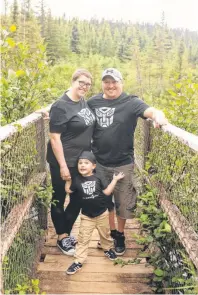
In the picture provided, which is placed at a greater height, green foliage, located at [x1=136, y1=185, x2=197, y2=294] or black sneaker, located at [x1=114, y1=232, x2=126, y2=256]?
green foliage, located at [x1=136, y1=185, x2=197, y2=294]

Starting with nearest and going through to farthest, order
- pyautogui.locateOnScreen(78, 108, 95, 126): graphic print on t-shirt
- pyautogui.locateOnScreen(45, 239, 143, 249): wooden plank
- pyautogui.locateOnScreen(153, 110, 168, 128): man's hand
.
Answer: pyautogui.locateOnScreen(153, 110, 168, 128): man's hand
pyautogui.locateOnScreen(78, 108, 95, 126): graphic print on t-shirt
pyautogui.locateOnScreen(45, 239, 143, 249): wooden plank

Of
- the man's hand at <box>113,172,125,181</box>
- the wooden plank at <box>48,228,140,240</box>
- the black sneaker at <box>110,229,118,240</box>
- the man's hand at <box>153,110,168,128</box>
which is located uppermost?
the man's hand at <box>153,110,168,128</box>

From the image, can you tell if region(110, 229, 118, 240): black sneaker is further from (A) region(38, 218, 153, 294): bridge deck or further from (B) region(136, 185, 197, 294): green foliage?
(B) region(136, 185, 197, 294): green foliage

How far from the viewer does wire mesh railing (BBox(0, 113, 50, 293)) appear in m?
2.22

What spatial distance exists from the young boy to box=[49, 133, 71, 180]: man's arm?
113 mm

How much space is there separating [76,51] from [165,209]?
7708 centimetres

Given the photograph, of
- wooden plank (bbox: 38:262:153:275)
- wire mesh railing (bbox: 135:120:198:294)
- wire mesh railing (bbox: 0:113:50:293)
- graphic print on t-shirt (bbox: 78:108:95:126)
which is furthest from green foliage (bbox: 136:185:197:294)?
wire mesh railing (bbox: 0:113:50:293)

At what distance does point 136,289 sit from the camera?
320 cm

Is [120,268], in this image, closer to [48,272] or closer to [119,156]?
[48,272]

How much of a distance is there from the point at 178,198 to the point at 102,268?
1196mm

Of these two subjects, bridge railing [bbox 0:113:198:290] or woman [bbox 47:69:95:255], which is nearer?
bridge railing [bbox 0:113:198:290]

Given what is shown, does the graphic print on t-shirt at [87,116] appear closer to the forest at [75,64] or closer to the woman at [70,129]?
the woman at [70,129]

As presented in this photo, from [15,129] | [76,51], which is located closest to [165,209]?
[15,129]

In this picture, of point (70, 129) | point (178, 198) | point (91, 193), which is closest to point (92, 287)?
point (91, 193)
